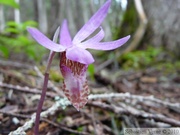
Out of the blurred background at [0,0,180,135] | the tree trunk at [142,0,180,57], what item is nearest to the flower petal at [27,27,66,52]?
the blurred background at [0,0,180,135]

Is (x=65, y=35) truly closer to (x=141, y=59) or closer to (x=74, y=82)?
(x=74, y=82)

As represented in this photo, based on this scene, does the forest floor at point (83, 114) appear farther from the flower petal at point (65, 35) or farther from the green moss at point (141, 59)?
the green moss at point (141, 59)

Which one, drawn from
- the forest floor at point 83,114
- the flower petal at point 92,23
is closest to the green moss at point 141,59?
the forest floor at point 83,114

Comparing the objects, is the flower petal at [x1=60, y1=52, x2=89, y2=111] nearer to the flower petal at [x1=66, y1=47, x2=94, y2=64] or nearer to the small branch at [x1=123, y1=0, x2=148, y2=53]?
the flower petal at [x1=66, y1=47, x2=94, y2=64]

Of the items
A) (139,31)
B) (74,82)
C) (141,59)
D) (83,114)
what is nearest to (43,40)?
(74,82)

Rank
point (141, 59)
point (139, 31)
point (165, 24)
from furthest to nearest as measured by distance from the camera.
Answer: point (139, 31), point (165, 24), point (141, 59)

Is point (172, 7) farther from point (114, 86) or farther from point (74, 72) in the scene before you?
point (74, 72)
